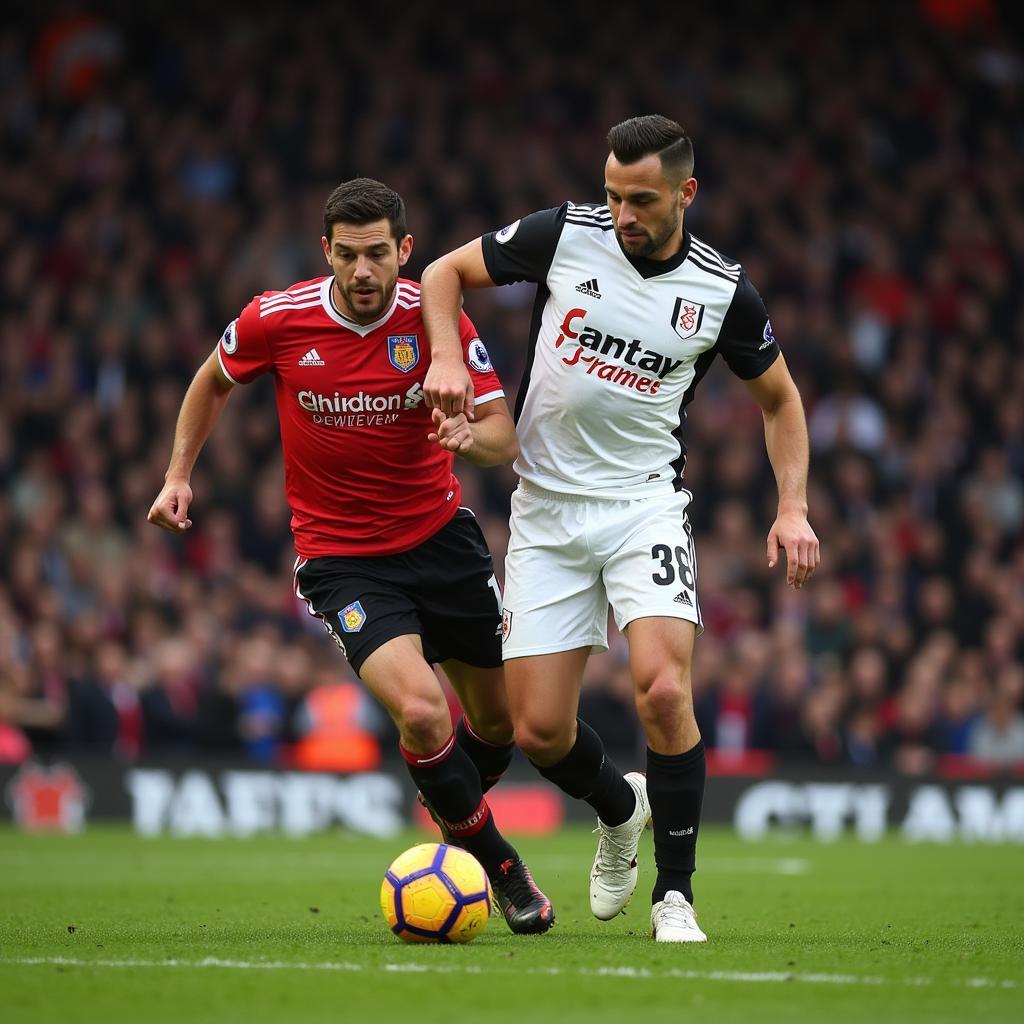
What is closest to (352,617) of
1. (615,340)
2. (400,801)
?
(615,340)

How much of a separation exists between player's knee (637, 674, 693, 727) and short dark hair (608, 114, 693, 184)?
1.80 metres

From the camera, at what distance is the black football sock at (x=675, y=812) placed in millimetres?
6785

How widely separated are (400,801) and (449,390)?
9.56 meters

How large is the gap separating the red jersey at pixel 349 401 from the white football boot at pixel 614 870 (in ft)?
4.59

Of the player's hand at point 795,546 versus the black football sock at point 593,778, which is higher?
the player's hand at point 795,546

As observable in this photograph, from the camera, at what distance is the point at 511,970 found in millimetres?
5789

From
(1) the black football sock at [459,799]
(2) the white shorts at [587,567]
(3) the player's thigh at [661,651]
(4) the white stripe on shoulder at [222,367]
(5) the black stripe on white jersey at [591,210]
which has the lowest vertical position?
(1) the black football sock at [459,799]

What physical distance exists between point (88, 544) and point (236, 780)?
3.28 meters

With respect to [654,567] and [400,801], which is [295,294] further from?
Result: [400,801]

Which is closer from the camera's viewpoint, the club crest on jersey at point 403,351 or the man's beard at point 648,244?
the man's beard at point 648,244

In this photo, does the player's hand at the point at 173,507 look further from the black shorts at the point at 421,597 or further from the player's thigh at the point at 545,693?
the player's thigh at the point at 545,693

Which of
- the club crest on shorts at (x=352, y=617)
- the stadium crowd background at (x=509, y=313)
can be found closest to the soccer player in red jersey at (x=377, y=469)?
the club crest on shorts at (x=352, y=617)

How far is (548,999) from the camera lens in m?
5.14

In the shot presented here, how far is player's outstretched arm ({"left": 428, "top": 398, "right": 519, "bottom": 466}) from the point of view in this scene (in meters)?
6.64
